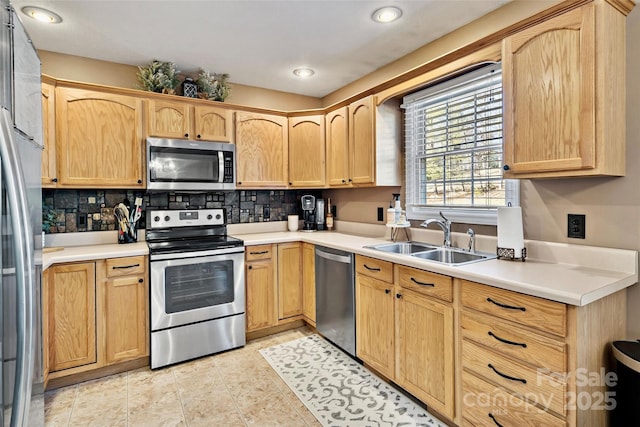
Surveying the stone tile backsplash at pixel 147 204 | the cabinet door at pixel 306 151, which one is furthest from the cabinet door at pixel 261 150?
the stone tile backsplash at pixel 147 204

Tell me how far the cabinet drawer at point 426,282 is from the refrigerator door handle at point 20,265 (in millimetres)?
1737

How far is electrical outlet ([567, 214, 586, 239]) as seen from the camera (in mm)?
1850

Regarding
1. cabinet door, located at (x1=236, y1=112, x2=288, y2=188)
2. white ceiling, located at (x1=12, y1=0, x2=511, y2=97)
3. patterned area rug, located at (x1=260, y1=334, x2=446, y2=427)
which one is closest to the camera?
patterned area rug, located at (x1=260, y1=334, x2=446, y2=427)

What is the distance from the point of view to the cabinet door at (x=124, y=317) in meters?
2.49

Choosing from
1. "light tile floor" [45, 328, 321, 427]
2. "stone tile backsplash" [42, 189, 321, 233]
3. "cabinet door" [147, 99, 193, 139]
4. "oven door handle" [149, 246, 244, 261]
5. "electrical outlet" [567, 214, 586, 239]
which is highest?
"cabinet door" [147, 99, 193, 139]

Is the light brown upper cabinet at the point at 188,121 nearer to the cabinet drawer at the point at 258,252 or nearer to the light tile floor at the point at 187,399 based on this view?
the cabinet drawer at the point at 258,252

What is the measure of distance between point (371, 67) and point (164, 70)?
6.07ft

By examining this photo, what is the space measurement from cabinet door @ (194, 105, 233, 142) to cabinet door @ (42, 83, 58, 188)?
1023 mm

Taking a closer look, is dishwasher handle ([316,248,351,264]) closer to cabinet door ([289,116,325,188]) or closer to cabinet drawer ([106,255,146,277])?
cabinet door ([289,116,325,188])

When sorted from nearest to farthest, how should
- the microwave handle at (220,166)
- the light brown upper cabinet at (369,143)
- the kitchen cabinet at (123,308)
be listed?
the kitchen cabinet at (123,308), the light brown upper cabinet at (369,143), the microwave handle at (220,166)

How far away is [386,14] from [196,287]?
2.44 meters

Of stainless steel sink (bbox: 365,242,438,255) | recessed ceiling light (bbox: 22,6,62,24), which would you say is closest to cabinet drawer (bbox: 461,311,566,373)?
stainless steel sink (bbox: 365,242,438,255)

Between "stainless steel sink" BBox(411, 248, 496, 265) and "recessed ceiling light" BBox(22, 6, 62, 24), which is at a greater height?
"recessed ceiling light" BBox(22, 6, 62, 24)

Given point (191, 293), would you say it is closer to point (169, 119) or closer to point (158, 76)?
point (169, 119)
